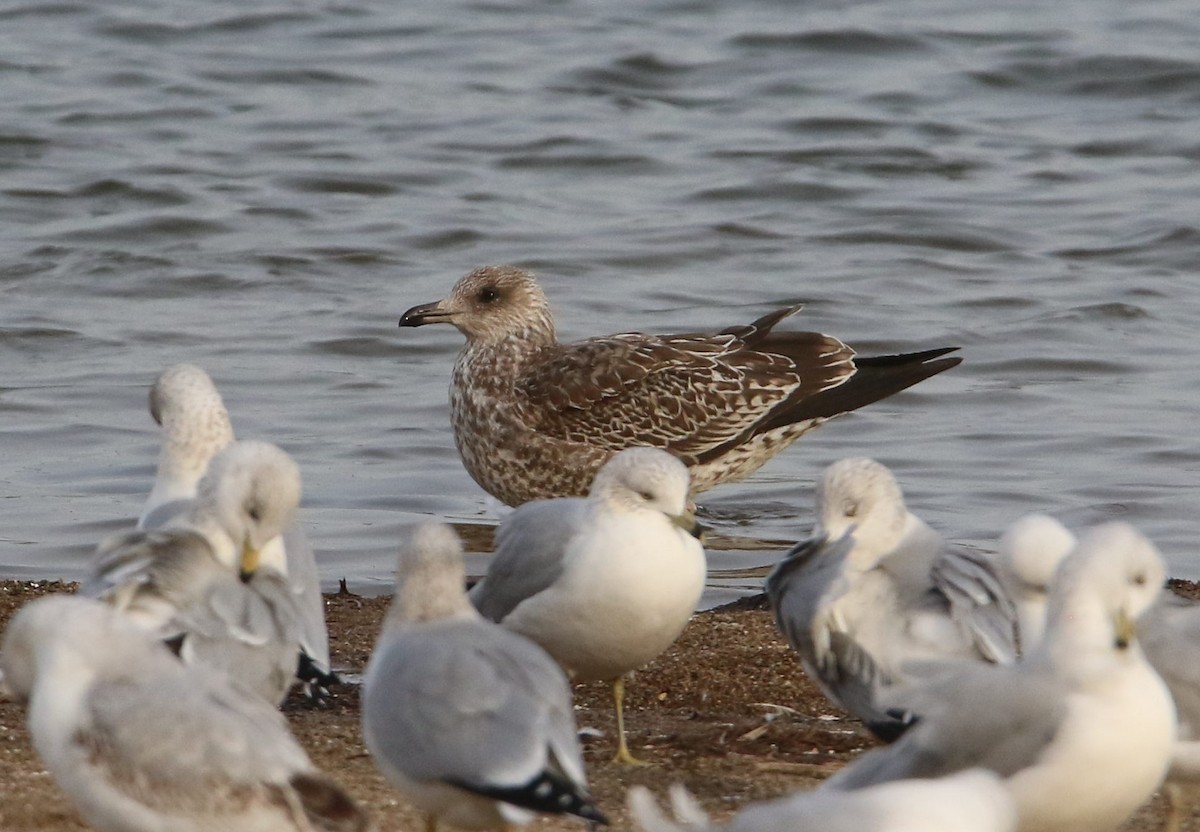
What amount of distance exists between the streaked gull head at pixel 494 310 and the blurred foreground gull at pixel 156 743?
558cm

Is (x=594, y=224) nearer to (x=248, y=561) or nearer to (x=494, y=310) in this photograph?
(x=494, y=310)

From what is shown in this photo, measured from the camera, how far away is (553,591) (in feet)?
19.1

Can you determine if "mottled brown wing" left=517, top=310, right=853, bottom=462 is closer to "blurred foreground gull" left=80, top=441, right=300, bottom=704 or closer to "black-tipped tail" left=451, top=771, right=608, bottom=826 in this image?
"blurred foreground gull" left=80, top=441, right=300, bottom=704

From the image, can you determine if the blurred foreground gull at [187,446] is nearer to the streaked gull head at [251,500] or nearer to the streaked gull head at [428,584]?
the streaked gull head at [251,500]

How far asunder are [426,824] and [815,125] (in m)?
13.4

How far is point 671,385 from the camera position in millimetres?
9594

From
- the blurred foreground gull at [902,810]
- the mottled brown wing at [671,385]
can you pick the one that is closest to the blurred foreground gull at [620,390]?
the mottled brown wing at [671,385]

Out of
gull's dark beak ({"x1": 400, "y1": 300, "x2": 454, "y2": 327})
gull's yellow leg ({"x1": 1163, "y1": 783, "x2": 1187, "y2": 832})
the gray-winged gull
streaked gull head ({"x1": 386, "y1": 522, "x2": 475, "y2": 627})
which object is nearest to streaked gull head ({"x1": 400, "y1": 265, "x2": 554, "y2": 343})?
gull's dark beak ({"x1": 400, "y1": 300, "x2": 454, "y2": 327})

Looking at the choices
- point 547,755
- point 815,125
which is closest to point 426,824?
point 547,755

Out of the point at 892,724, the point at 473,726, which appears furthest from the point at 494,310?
the point at 473,726

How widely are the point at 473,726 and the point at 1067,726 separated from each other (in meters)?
1.16

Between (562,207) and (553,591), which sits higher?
(553,591)

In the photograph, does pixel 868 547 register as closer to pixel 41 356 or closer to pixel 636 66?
pixel 41 356

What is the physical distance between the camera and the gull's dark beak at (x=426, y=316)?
32.3 ft
